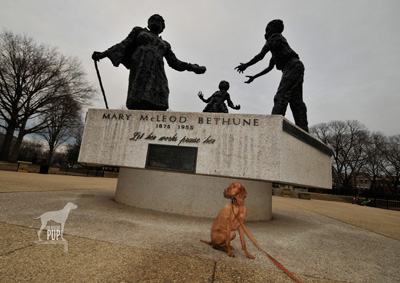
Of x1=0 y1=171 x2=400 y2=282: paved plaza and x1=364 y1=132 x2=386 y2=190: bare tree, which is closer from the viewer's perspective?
x1=0 y1=171 x2=400 y2=282: paved plaza

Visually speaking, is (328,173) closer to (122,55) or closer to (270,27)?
(270,27)

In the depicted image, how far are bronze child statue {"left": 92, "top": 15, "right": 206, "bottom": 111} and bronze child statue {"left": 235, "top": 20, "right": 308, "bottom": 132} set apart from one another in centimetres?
182

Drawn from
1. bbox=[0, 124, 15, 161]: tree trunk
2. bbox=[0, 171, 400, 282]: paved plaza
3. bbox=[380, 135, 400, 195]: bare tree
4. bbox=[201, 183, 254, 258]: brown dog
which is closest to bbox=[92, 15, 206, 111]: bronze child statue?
bbox=[0, 171, 400, 282]: paved plaza

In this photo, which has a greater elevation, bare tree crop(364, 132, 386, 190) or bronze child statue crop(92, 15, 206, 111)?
bare tree crop(364, 132, 386, 190)

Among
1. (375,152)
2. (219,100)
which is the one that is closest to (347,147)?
(375,152)

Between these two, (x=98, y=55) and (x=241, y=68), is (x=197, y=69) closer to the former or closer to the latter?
(x=241, y=68)

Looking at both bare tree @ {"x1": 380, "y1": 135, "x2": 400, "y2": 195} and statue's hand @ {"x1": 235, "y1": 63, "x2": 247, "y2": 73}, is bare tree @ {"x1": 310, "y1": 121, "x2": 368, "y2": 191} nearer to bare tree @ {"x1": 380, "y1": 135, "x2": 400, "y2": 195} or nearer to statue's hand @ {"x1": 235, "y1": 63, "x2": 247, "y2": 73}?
bare tree @ {"x1": 380, "y1": 135, "x2": 400, "y2": 195}

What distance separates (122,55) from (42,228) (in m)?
4.18

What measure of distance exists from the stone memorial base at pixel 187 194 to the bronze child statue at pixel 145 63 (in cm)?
180

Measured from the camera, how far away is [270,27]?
5.36m

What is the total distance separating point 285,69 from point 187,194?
3.97m

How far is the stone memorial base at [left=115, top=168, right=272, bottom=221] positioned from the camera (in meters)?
4.50

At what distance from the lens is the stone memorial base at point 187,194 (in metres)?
4.50

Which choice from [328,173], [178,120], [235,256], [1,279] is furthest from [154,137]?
[328,173]
